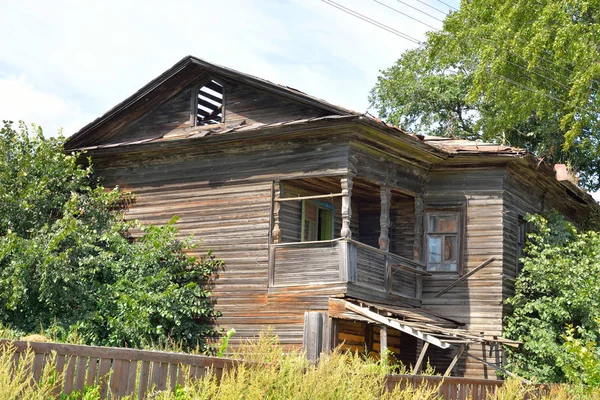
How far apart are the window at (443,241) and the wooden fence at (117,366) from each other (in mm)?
11926

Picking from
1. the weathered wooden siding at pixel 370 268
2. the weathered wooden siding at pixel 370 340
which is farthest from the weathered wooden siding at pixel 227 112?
the weathered wooden siding at pixel 370 340

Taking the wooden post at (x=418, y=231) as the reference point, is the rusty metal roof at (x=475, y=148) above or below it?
above

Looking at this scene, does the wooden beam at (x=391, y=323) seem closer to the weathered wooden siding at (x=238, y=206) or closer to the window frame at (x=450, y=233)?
the weathered wooden siding at (x=238, y=206)

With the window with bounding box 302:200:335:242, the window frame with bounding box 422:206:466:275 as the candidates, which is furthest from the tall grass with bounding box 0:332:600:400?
the window frame with bounding box 422:206:466:275

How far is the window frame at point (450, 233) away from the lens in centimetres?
2088

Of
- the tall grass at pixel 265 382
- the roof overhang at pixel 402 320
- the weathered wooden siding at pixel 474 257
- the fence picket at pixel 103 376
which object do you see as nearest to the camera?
the tall grass at pixel 265 382

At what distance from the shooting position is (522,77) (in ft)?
90.8

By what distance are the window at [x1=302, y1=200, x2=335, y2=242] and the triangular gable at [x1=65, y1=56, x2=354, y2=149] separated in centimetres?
210

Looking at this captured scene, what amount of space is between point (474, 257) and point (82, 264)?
8474 mm

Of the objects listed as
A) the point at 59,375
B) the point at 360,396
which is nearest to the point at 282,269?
the point at 360,396

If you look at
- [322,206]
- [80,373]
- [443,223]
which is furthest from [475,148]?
[80,373]

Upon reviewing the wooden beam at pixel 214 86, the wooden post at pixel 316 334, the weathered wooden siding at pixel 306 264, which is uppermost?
the wooden beam at pixel 214 86

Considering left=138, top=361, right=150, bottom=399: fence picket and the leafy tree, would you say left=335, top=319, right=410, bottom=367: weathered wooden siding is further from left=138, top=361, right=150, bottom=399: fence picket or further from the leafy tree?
left=138, top=361, right=150, bottom=399: fence picket

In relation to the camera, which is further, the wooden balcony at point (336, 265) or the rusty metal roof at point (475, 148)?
the rusty metal roof at point (475, 148)
